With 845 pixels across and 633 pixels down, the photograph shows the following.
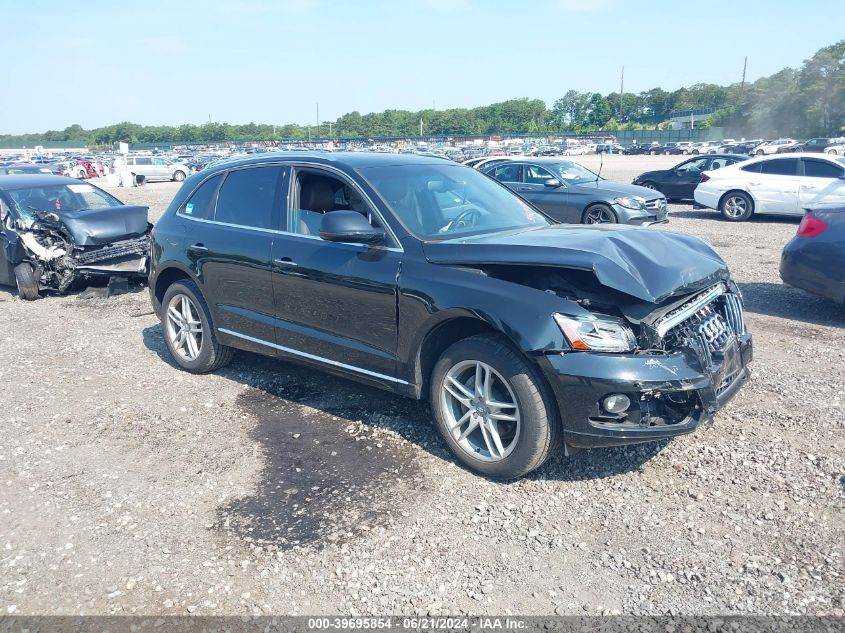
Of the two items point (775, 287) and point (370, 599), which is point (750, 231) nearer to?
point (775, 287)

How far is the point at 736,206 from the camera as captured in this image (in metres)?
15.8

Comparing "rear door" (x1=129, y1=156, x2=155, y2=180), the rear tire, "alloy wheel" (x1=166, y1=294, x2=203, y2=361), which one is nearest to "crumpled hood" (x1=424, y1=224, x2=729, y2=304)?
"alloy wheel" (x1=166, y1=294, x2=203, y2=361)

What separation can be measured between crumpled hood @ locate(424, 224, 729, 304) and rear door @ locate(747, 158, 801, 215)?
12044mm

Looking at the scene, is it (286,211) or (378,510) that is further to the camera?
(286,211)

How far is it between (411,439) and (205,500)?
4.53 feet

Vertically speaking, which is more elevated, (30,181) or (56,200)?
(30,181)

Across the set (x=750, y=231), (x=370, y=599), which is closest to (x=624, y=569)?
(x=370, y=599)

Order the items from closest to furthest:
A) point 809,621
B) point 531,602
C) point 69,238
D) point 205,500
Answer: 1. point 809,621
2. point 531,602
3. point 205,500
4. point 69,238

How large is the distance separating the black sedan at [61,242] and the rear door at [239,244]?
437cm

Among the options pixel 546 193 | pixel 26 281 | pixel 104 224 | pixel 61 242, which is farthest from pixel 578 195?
pixel 26 281

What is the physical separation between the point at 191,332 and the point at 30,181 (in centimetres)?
622

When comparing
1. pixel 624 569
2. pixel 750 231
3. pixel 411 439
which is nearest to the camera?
pixel 624 569

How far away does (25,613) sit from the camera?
3.06 m

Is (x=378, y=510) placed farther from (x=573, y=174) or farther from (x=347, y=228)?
(x=573, y=174)
